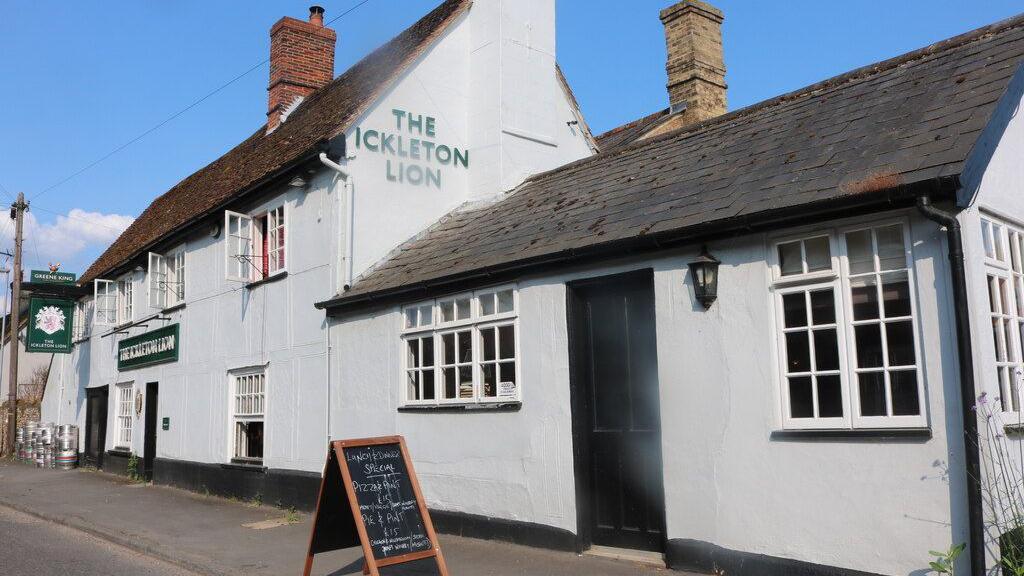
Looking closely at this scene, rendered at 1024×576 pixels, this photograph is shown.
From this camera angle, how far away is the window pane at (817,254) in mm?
6742

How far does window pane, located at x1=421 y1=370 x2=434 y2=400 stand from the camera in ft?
34.4

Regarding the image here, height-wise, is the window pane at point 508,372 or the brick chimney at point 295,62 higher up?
the brick chimney at point 295,62

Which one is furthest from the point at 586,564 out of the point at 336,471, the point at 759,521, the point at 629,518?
the point at 336,471

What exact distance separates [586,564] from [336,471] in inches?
98.0

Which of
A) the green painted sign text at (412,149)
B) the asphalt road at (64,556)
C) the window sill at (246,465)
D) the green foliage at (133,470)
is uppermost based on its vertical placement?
the green painted sign text at (412,149)

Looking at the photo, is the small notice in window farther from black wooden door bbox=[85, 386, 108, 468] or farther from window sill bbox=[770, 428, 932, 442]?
black wooden door bbox=[85, 386, 108, 468]

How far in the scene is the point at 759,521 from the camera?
687 centimetres

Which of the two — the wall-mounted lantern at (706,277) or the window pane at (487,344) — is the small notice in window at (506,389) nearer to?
the window pane at (487,344)

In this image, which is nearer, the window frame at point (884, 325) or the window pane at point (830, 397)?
the window frame at point (884, 325)

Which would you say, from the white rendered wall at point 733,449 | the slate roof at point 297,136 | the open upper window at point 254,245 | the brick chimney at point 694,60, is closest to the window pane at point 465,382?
the white rendered wall at point 733,449

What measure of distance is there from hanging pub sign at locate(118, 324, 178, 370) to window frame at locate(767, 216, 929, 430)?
13.4m

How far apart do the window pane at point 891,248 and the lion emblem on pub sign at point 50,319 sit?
22923 mm

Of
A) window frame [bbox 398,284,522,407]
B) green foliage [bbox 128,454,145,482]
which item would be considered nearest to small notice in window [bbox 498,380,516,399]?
window frame [bbox 398,284,522,407]

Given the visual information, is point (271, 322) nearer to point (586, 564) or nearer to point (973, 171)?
point (586, 564)
